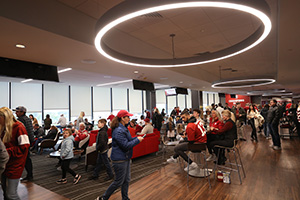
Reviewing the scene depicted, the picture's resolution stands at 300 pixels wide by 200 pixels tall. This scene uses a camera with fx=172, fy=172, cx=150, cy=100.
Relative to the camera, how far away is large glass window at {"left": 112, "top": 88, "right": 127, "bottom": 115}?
14833 millimetres

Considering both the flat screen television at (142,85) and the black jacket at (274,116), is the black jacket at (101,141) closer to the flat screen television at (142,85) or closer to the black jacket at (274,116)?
the flat screen television at (142,85)

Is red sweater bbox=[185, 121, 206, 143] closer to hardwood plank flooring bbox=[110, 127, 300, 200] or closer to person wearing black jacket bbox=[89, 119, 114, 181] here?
hardwood plank flooring bbox=[110, 127, 300, 200]

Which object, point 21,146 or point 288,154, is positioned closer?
point 21,146

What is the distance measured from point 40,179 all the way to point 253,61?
8.66 m

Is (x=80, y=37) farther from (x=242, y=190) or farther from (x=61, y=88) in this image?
(x=61, y=88)

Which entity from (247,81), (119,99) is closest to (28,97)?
(119,99)

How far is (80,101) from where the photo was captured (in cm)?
1299

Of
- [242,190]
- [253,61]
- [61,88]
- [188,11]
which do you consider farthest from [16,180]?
[61,88]

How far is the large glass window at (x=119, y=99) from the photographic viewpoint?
584 inches

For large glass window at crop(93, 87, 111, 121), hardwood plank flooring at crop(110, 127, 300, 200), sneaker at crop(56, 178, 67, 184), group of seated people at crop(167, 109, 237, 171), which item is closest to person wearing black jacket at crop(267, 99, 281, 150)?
hardwood plank flooring at crop(110, 127, 300, 200)

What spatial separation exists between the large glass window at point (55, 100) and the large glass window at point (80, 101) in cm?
43

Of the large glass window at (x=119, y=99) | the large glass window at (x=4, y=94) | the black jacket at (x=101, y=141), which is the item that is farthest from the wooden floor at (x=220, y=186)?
the large glass window at (x=119, y=99)

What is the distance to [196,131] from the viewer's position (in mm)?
3586

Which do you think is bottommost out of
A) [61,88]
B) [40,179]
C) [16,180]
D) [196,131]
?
[40,179]
